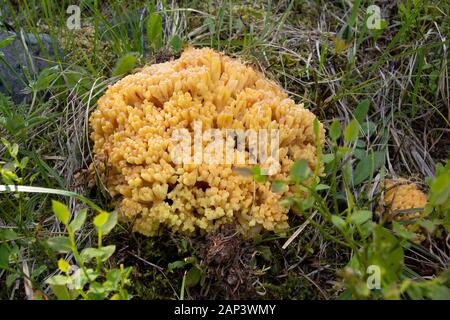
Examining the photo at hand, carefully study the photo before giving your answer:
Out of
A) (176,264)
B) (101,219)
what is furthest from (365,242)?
(101,219)

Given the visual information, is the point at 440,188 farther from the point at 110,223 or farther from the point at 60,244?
the point at 60,244

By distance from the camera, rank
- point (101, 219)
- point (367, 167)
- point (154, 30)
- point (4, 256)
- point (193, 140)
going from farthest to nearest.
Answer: point (154, 30) → point (367, 167) → point (193, 140) → point (4, 256) → point (101, 219)

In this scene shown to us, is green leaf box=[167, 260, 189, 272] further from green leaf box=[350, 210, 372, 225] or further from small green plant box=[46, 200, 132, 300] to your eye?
green leaf box=[350, 210, 372, 225]

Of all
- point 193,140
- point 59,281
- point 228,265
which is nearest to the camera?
point 59,281

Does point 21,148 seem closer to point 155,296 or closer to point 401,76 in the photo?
point 155,296

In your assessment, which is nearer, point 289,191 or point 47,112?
point 289,191

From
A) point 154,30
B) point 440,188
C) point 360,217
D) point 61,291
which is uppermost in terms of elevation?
point 154,30

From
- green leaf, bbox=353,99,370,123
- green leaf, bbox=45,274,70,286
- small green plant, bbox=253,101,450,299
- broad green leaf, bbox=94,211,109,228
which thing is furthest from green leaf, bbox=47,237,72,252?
→ green leaf, bbox=353,99,370,123
